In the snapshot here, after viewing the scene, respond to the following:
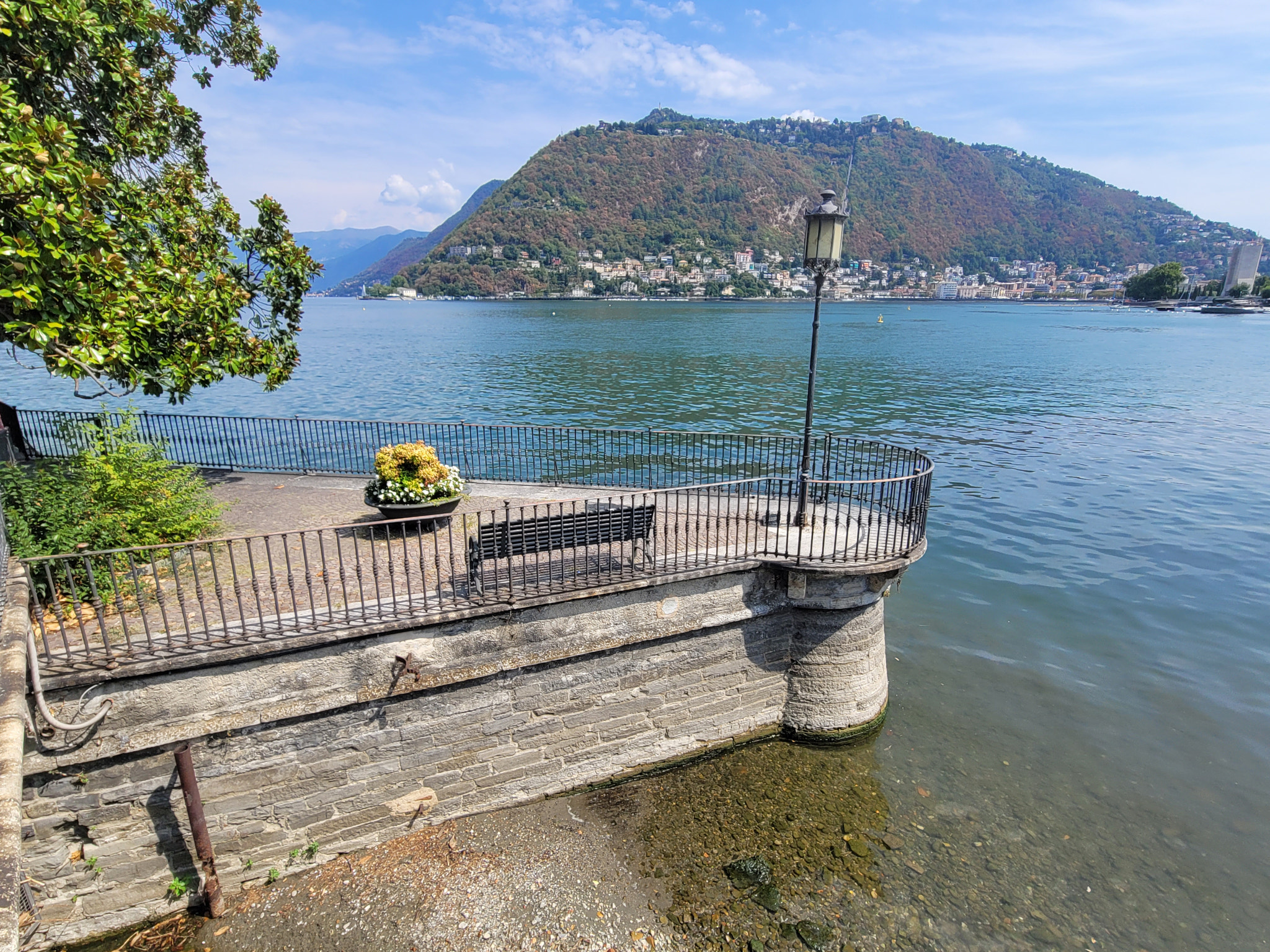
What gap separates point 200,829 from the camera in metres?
6.36

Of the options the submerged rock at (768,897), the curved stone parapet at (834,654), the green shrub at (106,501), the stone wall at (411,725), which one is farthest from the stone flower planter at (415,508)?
the submerged rock at (768,897)

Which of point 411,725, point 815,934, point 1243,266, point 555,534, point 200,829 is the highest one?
point 1243,266

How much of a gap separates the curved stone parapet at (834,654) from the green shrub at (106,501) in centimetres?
793

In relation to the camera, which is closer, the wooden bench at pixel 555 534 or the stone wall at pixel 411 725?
the stone wall at pixel 411 725

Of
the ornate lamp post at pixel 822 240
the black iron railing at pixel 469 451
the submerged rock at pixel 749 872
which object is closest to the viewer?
the submerged rock at pixel 749 872

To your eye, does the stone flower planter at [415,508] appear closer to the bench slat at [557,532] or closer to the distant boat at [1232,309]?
the bench slat at [557,532]

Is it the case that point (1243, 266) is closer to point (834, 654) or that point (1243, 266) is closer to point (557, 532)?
point (834, 654)

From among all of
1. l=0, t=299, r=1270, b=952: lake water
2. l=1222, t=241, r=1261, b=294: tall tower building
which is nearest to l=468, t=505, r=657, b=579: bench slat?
l=0, t=299, r=1270, b=952: lake water

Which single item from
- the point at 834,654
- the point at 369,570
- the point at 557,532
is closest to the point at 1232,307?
the point at 834,654

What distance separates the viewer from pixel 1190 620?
1382 cm

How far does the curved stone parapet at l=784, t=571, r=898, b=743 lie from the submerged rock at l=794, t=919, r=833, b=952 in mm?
2837

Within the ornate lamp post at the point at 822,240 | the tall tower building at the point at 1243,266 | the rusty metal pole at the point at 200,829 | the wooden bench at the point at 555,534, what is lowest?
the rusty metal pole at the point at 200,829

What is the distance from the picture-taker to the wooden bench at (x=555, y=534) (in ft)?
24.1

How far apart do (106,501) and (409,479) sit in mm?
3635
